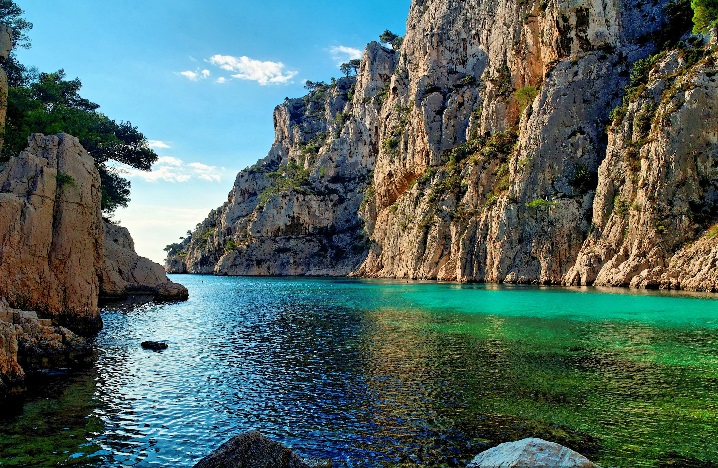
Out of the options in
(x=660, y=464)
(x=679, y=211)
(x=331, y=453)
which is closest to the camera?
(x=660, y=464)

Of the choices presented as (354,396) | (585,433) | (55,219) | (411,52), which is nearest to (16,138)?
(55,219)

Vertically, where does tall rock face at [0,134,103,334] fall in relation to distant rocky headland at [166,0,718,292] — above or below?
below

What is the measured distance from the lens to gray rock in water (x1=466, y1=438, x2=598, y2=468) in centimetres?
732

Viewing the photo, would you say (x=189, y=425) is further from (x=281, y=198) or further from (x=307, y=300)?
(x=281, y=198)

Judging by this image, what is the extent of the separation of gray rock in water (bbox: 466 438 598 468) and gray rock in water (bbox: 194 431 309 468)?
11.8 ft

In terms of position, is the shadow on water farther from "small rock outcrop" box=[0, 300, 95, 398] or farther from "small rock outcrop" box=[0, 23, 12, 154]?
"small rock outcrop" box=[0, 23, 12, 154]

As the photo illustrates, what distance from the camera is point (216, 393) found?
16.7 meters

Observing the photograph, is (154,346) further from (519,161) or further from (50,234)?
(519,161)

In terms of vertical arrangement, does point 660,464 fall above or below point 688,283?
below

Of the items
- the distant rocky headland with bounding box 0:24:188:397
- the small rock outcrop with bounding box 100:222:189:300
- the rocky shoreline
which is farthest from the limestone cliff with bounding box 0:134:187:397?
the small rock outcrop with bounding box 100:222:189:300

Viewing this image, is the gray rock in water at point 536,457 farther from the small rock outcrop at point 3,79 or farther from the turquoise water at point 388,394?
the small rock outcrop at point 3,79

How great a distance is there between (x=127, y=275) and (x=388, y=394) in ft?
149

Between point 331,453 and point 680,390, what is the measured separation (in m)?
12.7

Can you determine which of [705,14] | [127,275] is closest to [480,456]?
[127,275]
